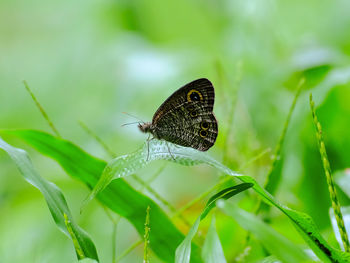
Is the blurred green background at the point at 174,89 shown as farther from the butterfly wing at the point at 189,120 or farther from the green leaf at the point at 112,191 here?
the green leaf at the point at 112,191

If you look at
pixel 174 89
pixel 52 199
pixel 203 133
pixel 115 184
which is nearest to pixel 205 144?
pixel 203 133

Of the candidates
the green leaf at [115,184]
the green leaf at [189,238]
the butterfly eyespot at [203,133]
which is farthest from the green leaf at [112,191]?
the butterfly eyespot at [203,133]

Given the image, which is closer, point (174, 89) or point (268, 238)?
point (268, 238)

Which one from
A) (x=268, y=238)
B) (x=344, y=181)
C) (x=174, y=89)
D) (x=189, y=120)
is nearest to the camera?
(x=268, y=238)

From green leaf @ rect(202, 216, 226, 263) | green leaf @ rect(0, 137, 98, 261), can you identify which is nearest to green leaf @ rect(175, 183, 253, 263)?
green leaf @ rect(202, 216, 226, 263)

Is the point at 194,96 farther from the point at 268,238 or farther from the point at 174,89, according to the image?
the point at 174,89

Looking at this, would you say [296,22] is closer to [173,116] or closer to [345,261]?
[173,116]

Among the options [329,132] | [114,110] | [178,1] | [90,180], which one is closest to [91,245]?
[90,180]
